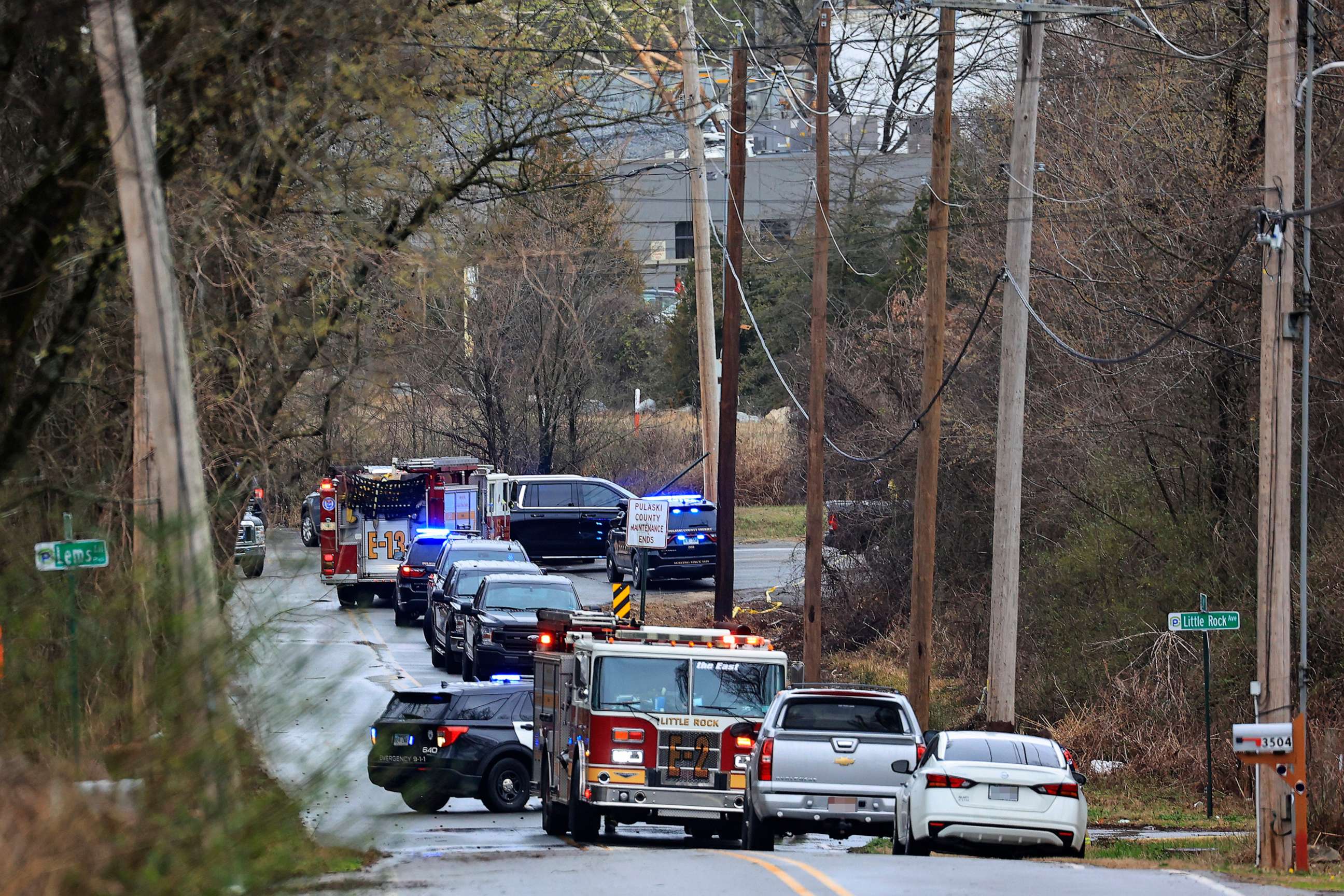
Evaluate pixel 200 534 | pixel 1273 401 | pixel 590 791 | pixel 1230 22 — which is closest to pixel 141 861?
pixel 200 534

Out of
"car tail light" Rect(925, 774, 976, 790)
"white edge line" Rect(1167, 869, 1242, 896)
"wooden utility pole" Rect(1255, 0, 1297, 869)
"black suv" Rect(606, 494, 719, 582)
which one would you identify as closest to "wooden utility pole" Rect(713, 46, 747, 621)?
"black suv" Rect(606, 494, 719, 582)

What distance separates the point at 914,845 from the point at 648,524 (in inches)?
516

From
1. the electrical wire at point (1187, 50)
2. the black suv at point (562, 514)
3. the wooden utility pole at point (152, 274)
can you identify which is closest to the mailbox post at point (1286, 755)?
the electrical wire at point (1187, 50)

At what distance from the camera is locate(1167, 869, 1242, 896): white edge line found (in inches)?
456

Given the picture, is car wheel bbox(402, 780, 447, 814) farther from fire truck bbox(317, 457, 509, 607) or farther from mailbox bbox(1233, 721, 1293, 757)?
fire truck bbox(317, 457, 509, 607)

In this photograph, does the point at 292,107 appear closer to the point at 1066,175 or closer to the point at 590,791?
the point at 590,791

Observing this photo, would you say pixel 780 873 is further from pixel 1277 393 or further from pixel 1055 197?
pixel 1055 197

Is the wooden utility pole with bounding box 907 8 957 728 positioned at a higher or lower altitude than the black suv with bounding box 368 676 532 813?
higher

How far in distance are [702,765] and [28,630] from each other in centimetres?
941

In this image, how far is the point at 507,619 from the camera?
2683 cm

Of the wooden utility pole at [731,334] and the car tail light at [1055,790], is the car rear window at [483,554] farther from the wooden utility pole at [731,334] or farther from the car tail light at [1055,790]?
the car tail light at [1055,790]

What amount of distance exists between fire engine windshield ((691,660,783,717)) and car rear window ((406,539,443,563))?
717 inches

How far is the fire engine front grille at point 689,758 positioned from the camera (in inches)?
633

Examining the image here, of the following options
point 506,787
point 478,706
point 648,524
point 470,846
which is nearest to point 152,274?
point 470,846
